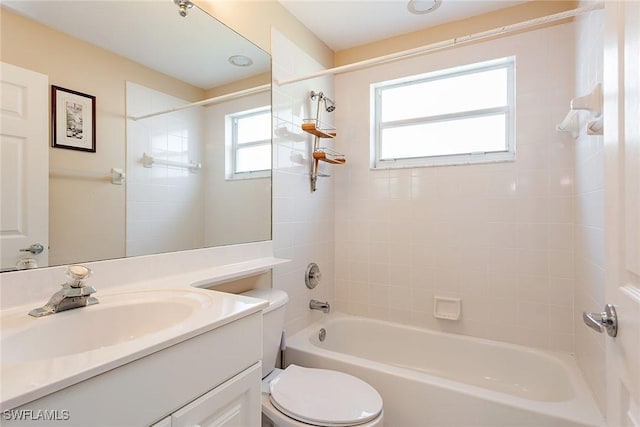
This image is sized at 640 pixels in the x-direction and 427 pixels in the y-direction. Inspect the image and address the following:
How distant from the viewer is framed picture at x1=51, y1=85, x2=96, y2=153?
985mm

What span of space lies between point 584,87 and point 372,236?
4.80 ft

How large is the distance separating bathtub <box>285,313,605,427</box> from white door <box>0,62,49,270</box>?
1.34m

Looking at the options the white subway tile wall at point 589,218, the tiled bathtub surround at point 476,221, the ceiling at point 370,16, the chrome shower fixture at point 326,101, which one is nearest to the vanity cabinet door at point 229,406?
the white subway tile wall at point 589,218

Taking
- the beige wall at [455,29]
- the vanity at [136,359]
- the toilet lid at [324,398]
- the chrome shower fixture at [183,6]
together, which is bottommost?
the toilet lid at [324,398]

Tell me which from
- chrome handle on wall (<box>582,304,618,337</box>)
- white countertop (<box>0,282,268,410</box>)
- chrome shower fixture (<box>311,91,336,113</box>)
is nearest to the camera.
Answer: white countertop (<box>0,282,268,410</box>)

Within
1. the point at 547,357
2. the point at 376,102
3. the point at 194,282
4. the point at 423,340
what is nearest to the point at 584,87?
the point at 376,102

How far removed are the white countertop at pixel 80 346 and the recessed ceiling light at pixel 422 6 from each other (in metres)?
1.95

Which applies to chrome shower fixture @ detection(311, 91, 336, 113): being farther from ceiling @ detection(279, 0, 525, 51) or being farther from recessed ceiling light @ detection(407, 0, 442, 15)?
recessed ceiling light @ detection(407, 0, 442, 15)

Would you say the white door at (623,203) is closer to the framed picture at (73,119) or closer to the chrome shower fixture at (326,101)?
the framed picture at (73,119)

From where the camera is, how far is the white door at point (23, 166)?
0.88m

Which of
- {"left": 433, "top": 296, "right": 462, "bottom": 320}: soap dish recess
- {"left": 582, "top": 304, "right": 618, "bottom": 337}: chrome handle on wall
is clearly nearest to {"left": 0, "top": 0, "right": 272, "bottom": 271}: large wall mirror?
{"left": 433, "top": 296, "right": 462, "bottom": 320}: soap dish recess

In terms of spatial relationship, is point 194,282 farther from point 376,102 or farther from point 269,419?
point 376,102

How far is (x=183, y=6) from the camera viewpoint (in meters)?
1.40

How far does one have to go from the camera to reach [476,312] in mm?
2074
